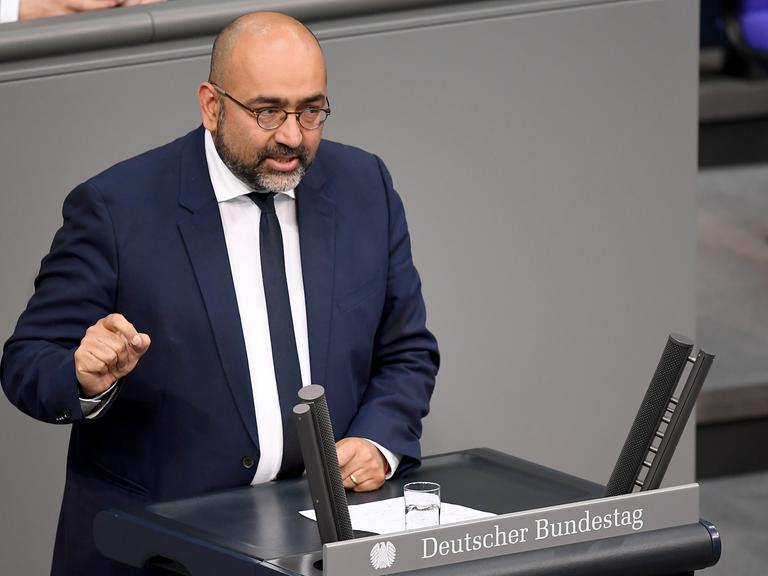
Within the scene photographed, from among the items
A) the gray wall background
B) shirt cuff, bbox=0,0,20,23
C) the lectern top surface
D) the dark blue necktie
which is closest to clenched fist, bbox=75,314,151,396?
the lectern top surface

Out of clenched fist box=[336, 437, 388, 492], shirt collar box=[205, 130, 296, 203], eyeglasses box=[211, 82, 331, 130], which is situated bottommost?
clenched fist box=[336, 437, 388, 492]

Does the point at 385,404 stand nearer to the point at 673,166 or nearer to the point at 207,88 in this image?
the point at 207,88

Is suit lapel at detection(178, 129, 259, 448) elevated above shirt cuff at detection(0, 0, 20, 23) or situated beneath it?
situated beneath

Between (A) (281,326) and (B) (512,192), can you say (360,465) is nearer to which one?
(A) (281,326)

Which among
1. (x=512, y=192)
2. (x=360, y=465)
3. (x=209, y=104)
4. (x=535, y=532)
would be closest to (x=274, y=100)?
(x=209, y=104)

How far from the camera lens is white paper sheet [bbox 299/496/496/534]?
7.12 feet

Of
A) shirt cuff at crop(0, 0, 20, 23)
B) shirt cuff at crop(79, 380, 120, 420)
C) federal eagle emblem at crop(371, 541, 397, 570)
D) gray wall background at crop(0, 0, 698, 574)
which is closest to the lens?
federal eagle emblem at crop(371, 541, 397, 570)

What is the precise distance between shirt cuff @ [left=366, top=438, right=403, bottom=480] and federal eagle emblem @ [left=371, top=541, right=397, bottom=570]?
56cm

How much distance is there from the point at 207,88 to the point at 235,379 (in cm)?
44

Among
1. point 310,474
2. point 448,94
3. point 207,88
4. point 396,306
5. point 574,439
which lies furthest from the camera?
point 574,439

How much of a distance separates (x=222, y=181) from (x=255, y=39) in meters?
0.24

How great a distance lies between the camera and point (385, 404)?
101 inches

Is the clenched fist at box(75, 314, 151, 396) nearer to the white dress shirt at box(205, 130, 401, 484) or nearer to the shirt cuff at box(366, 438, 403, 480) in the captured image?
the white dress shirt at box(205, 130, 401, 484)

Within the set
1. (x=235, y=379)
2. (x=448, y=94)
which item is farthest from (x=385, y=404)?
(x=448, y=94)
